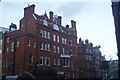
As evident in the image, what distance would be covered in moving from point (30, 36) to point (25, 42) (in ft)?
5.78

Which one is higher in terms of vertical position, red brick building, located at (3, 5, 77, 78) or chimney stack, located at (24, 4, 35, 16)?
chimney stack, located at (24, 4, 35, 16)

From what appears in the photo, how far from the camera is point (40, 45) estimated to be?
32312 millimetres

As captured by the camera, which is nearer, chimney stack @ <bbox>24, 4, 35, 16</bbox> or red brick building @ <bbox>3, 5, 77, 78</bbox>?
red brick building @ <bbox>3, 5, 77, 78</bbox>

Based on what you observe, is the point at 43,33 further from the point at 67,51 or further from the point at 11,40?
the point at 67,51

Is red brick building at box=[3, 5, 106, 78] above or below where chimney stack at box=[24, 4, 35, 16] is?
below

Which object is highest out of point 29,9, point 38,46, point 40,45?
point 29,9

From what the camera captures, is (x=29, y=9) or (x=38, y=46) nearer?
(x=38, y=46)

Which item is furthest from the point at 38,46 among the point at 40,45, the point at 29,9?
the point at 29,9

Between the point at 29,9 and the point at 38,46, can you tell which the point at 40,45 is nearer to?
the point at 38,46

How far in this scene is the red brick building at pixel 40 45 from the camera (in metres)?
29.7

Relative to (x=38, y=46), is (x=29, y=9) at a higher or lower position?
higher

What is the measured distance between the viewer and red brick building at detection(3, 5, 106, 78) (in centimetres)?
2970

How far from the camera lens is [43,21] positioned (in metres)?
34.7

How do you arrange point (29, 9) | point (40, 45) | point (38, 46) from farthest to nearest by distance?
point (29, 9), point (40, 45), point (38, 46)
